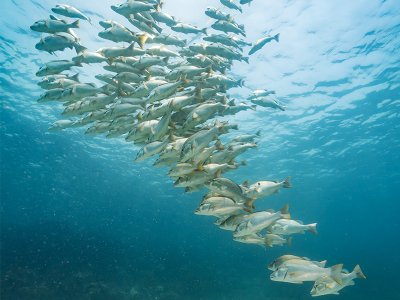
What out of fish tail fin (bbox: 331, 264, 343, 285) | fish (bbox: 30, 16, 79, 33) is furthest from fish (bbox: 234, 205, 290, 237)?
fish (bbox: 30, 16, 79, 33)

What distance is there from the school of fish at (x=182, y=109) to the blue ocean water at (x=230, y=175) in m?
7.55

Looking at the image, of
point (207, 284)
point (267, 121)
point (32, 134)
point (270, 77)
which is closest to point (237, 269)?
point (207, 284)

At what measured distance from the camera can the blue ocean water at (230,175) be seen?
16.1 m

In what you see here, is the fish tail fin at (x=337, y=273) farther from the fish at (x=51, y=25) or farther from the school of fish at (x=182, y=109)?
the fish at (x=51, y=25)

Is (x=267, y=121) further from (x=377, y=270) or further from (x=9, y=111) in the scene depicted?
(x=377, y=270)

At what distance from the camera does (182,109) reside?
21.1ft

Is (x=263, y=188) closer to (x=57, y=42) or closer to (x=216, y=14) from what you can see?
(x=216, y=14)

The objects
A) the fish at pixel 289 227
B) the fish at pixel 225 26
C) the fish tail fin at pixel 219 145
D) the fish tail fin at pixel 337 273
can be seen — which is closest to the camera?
the fish tail fin at pixel 337 273

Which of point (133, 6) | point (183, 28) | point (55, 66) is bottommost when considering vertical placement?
point (55, 66)

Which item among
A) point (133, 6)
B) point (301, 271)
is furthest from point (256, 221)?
point (133, 6)

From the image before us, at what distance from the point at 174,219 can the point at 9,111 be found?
35.9 m

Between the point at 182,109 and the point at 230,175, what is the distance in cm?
3208

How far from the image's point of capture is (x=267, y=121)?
81.0 feet

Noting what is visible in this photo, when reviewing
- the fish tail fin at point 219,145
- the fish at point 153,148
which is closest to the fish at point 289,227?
the fish tail fin at point 219,145
